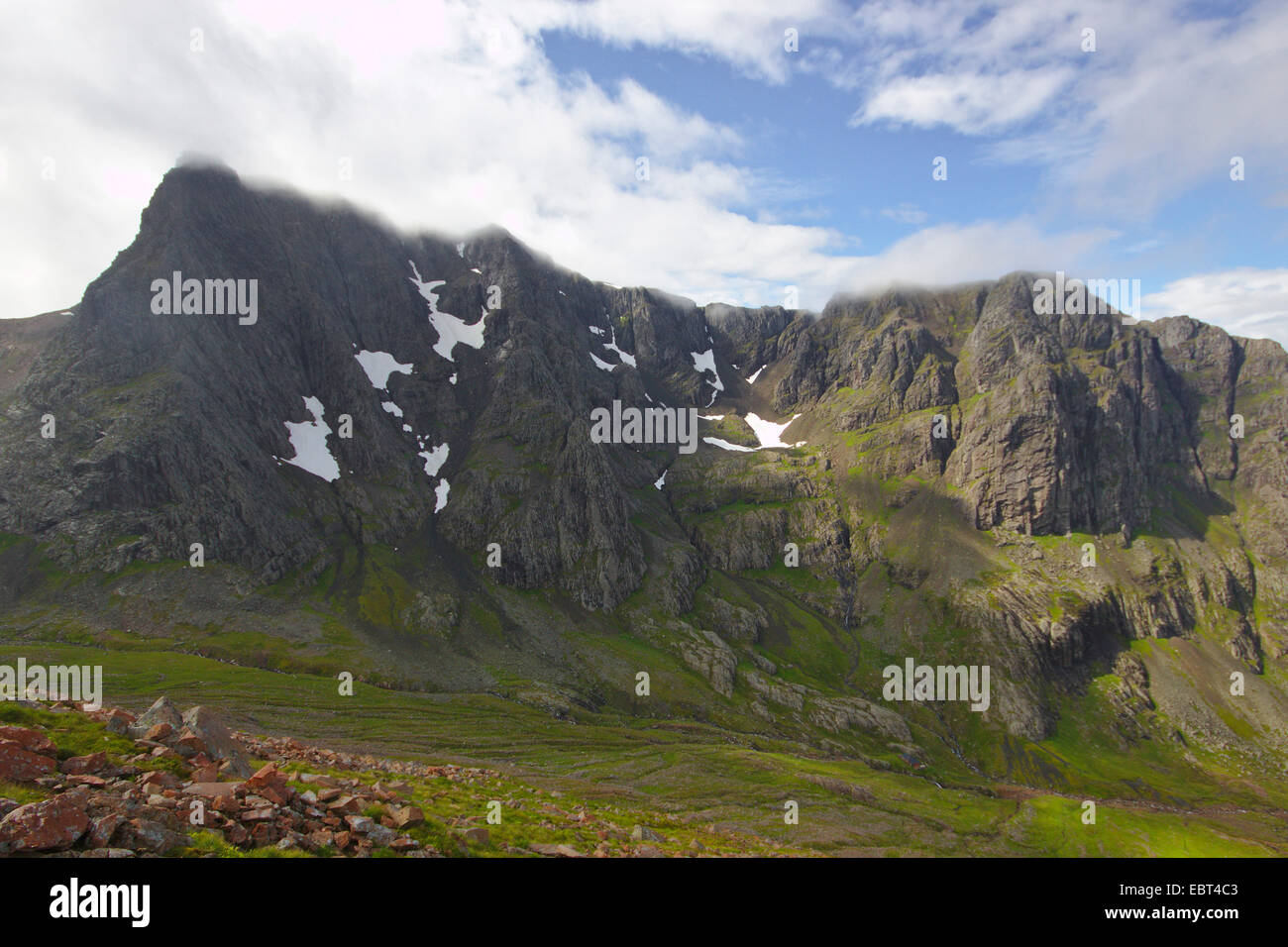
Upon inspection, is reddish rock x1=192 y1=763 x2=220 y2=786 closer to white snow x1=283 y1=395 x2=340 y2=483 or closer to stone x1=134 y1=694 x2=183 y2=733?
stone x1=134 y1=694 x2=183 y2=733

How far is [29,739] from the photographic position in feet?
53.1

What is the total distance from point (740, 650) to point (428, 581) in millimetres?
97651

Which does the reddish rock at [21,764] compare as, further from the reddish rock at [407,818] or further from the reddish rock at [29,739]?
the reddish rock at [407,818]

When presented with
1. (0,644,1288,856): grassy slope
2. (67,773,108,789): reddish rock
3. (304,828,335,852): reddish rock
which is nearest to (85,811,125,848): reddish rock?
(67,773,108,789): reddish rock

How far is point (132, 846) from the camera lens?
12258 mm

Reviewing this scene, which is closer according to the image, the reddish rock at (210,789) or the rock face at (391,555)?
the reddish rock at (210,789)

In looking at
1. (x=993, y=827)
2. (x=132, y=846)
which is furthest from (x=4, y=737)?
(x=993, y=827)

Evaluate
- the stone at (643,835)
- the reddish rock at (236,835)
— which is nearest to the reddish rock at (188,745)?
the reddish rock at (236,835)

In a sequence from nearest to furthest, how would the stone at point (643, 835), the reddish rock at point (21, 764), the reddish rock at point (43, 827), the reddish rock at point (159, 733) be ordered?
the reddish rock at point (43, 827)
the reddish rock at point (21, 764)
the reddish rock at point (159, 733)
the stone at point (643, 835)

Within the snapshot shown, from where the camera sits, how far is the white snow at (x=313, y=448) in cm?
16607

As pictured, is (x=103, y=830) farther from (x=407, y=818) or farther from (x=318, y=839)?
(x=407, y=818)

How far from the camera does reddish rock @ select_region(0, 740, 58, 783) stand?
14.7 m

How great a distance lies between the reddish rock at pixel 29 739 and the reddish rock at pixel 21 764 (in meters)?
0.32

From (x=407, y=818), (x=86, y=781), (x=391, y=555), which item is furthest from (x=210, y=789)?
(x=391, y=555)
